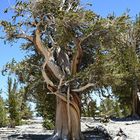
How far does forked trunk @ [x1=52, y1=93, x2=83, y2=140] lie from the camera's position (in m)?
21.1

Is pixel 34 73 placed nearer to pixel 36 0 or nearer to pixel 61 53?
pixel 61 53

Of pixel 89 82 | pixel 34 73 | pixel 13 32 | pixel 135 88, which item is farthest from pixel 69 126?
pixel 135 88

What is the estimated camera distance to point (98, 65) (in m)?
20.2

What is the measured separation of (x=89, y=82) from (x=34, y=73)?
441cm

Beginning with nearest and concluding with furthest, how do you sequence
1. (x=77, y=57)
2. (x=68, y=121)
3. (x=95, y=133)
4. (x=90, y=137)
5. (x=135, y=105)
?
(x=68, y=121) < (x=77, y=57) < (x=90, y=137) < (x=95, y=133) < (x=135, y=105)

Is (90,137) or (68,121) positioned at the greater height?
(68,121)

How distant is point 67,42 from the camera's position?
21.5 metres

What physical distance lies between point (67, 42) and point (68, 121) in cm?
434

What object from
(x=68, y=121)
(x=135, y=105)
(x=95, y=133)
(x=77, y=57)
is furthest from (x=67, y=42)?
(x=135, y=105)

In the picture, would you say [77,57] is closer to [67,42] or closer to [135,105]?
[67,42]

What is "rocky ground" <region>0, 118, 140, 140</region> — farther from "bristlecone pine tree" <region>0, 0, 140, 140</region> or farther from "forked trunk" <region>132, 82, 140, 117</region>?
"forked trunk" <region>132, 82, 140, 117</region>

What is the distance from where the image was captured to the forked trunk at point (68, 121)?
21141mm

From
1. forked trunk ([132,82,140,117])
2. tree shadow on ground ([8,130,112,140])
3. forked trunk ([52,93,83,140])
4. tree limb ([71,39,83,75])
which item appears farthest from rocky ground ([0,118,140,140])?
forked trunk ([132,82,140,117])

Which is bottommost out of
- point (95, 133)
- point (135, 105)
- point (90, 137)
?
point (90, 137)
